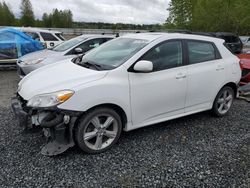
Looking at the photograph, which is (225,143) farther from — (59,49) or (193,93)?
(59,49)

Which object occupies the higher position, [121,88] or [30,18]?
[30,18]

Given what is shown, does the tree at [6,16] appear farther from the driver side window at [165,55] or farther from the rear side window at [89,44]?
the driver side window at [165,55]

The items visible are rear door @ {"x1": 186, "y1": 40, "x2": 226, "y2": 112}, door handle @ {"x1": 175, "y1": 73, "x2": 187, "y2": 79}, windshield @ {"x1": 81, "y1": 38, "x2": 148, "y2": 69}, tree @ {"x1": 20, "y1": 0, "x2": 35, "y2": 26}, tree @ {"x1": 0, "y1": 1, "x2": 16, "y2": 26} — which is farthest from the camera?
tree @ {"x1": 20, "y1": 0, "x2": 35, "y2": 26}

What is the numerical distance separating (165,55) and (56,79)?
173 cm

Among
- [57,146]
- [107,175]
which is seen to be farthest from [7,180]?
[107,175]

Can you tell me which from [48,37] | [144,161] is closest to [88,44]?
[48,37]

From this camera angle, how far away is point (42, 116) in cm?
300

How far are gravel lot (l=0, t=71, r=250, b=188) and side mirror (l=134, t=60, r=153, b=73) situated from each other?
1.15 m

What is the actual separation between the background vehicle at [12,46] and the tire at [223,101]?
679 cm

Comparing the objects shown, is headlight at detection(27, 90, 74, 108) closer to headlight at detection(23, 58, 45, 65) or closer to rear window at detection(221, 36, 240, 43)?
headlight at detection(23, 58, 45, 65)

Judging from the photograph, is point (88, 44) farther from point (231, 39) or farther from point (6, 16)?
point (6, 16)

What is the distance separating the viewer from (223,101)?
479 centimetres

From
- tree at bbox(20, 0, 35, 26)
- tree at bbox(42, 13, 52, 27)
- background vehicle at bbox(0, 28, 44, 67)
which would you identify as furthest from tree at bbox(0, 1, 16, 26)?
background vehicle at bbox(0, 28, 44, 67)

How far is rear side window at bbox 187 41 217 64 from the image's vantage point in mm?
4145
